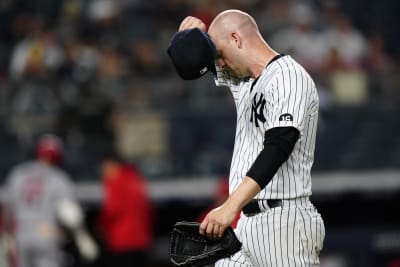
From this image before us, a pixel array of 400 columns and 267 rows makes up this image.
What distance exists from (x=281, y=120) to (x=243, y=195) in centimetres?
34

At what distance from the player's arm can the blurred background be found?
239 inches

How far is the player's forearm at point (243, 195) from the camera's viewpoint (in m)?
4.27

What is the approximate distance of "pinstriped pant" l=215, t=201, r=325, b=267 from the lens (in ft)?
14.9

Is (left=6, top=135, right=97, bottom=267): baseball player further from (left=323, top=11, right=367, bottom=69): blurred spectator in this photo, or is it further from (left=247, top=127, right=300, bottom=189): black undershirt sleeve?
(left=247, top=127, right=300, bottom=189): black undershirt sleeve

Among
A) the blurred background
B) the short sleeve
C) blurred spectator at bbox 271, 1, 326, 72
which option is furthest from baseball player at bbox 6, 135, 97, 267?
the short sleeve

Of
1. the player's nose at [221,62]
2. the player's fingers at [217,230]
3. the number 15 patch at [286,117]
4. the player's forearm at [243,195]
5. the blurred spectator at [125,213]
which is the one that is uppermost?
the player's nose at [221,62]

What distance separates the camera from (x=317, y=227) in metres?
4.58

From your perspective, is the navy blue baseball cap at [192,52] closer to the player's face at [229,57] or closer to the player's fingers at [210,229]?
the player's face at [229,57]

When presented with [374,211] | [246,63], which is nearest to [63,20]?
[374,211]

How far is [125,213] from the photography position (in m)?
10.3

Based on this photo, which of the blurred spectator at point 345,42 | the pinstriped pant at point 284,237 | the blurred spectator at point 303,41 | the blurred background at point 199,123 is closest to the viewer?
the pinstriped pant at point 284,237

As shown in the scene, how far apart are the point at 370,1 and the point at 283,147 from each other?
9.27 metres

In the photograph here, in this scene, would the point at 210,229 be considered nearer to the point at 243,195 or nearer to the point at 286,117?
the point at 243,195

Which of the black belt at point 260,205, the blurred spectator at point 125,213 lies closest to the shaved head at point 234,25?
the black belt at point 260,205
